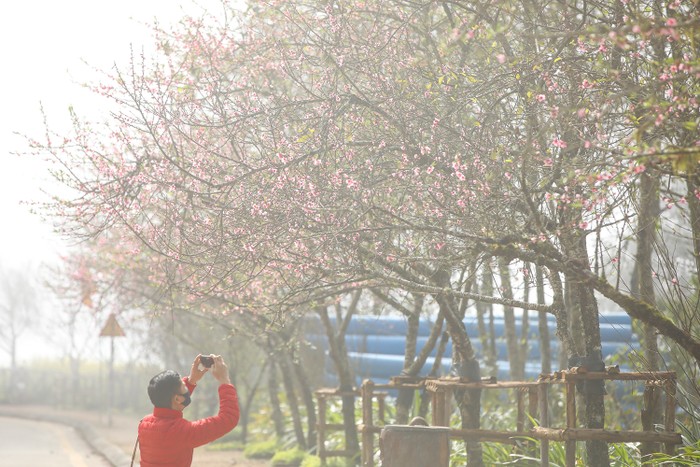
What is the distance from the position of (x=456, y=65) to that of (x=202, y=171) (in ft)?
9.64

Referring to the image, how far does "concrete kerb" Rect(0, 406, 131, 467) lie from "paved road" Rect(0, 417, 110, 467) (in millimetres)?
186

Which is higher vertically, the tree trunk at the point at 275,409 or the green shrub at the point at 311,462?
the tree trunk at the point at 275,409

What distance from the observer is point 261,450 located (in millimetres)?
21531

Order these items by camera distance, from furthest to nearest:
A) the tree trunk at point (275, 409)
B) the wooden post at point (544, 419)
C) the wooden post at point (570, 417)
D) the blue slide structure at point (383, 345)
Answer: the blue slide structure at point (383, 345), the tree trunk at point (275, 409), the wooden post at point (544, 419), the wooden post at point (570, 417)

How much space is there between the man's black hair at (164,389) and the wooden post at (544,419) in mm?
4761

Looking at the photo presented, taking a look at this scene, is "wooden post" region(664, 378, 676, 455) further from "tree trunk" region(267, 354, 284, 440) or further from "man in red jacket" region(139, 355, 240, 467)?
"tree trunk" region(267, 354, 284, 440)

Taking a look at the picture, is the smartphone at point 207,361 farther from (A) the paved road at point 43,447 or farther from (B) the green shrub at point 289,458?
(A) the paved road at point 43,447

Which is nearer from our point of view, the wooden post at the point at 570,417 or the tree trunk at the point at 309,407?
the wooden post at the point at 570,417

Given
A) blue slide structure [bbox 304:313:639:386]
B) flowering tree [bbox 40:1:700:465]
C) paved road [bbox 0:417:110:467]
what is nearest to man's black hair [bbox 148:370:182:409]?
flowering tree [bbox 40:1:700:465]

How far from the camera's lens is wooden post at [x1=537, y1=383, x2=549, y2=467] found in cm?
1124

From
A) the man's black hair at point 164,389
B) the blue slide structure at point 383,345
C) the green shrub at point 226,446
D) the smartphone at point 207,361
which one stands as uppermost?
the blue slide structure at point 383,345

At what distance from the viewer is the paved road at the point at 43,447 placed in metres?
19.7

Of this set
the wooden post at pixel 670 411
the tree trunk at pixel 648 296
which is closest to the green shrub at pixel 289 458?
the tree trunk at pixel 648 296

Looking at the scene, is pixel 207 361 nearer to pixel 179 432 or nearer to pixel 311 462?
pixel 179 432
